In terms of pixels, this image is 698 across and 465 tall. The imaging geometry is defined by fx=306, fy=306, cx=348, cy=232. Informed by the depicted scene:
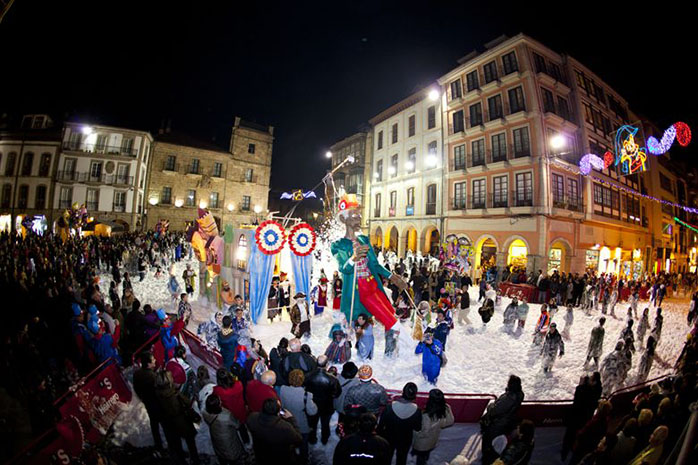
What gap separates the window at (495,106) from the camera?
2060 centimetres

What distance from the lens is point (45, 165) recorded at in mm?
29484

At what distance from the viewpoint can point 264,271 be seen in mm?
9891

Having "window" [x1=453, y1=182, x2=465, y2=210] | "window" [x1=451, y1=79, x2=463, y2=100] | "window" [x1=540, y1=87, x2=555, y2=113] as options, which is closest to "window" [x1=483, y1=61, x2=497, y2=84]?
"window" [x1=451, y1=79, x2=463, y2=100]

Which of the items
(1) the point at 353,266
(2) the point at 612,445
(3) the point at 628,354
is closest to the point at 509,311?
(3) the point at 628,354

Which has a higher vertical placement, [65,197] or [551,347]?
[65,197]

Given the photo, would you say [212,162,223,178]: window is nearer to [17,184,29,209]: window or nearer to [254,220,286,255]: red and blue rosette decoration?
[17,184,29,209]: window

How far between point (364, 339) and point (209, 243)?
7.34 metres

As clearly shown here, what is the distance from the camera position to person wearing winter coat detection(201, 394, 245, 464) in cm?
349

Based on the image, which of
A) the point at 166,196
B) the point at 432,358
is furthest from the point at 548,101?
the point at 166,196

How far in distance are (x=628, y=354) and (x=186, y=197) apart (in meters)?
36.6

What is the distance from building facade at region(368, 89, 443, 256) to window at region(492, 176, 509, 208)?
4.29m

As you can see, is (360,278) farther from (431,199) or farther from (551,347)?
(431,199)

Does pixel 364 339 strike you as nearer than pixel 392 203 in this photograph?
Yes

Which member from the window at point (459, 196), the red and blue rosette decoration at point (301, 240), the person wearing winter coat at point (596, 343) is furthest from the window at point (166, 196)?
the person wearing winter coat at point (596, 343)
